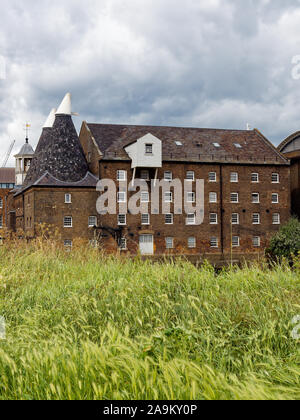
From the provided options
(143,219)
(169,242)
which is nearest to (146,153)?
(143,219)

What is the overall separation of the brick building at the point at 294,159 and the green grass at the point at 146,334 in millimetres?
34411

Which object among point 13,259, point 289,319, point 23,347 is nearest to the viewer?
point 23,347

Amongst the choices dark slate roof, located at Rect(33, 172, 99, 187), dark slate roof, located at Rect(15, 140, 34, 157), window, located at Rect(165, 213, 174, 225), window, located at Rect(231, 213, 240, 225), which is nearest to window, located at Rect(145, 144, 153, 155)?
dark slate roof, located at Rect(33, 172, 99, 187)

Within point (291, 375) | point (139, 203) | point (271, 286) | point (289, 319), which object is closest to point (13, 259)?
point (271, 286)

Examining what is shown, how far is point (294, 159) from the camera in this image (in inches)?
1649

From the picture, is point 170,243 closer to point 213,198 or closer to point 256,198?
point 213,198

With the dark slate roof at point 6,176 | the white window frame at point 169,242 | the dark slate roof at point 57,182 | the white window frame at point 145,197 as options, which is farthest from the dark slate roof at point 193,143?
the dark slate roof at point 6,176

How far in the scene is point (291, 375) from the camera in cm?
513

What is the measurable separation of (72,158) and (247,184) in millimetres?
16118

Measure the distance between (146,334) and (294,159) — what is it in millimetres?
38146

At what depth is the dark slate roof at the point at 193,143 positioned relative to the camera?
40.7 meters

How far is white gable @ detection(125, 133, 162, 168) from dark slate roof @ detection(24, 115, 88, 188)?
5064 millimetres

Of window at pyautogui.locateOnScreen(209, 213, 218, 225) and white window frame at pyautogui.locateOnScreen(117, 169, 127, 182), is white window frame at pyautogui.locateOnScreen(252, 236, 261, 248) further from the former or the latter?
white window frame at pyautogui.locateOnScreen(117, 169, 127, 182)
